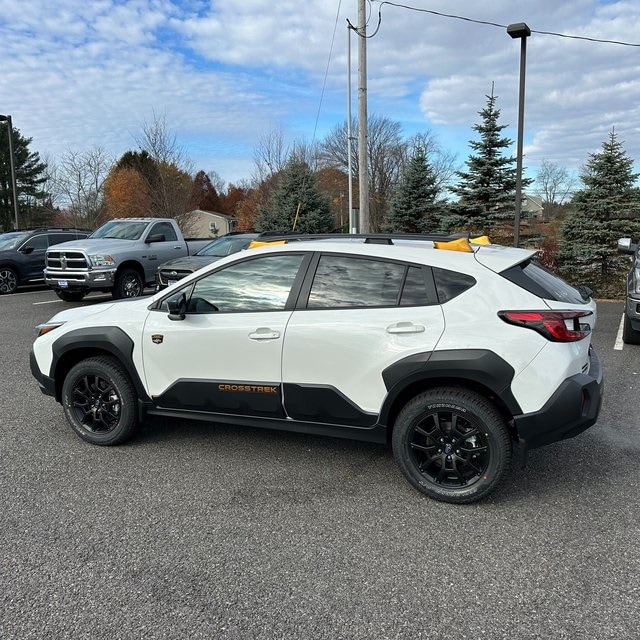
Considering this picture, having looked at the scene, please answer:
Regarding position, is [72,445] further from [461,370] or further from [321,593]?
[461,370]

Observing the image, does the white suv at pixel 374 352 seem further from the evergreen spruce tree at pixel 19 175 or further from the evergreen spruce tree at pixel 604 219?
the evergreen spruce tree at pixel 19 175

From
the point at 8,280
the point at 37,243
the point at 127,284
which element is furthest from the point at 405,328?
the point at 37,243

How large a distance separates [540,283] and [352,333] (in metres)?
1.22

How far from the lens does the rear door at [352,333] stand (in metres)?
3.33

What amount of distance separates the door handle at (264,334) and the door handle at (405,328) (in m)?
0.76

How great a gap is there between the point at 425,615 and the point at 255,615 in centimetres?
75

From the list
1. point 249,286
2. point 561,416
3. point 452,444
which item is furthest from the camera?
point 249,286

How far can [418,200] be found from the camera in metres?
22.4

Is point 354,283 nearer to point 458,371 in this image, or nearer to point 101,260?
point 458,371

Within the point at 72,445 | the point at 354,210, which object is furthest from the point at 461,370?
the point at 354,210

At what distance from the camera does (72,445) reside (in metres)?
4.28

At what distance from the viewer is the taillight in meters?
3.13

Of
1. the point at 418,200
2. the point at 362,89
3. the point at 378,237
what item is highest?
the point at 362,89

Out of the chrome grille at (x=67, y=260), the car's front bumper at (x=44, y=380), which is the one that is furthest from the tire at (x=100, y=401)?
the chrome grille at (x=67, y=260)
